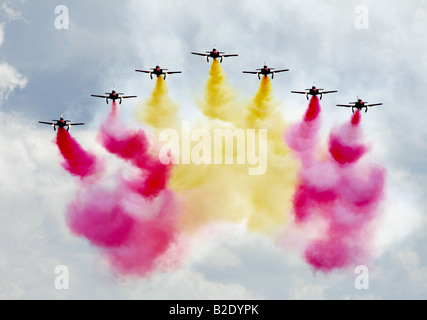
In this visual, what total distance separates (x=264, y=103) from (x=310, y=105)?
7.13 meters

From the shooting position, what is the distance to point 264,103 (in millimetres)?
87812

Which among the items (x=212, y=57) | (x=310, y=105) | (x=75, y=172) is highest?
(x=212, y=57)

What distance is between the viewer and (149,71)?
8331 centimetres
